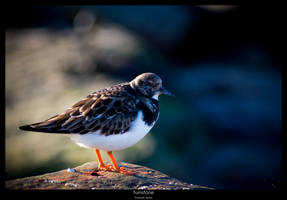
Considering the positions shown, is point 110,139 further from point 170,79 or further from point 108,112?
point 170,79

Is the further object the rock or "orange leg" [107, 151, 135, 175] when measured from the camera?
"orange leg" [107, 151, 135, 175]

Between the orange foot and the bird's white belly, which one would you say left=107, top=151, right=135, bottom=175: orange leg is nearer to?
the orange foot

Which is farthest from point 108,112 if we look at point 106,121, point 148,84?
point 148,84

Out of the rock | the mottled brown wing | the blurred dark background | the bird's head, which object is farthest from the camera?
the blurred dark background

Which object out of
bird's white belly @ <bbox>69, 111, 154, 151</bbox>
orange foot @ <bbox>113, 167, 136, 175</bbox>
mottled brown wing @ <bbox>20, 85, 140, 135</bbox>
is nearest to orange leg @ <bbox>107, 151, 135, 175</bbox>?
orange foot @ <bbox>113, 167, 136, 175</bbox>

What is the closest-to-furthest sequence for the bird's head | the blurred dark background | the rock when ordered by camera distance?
→ the rock, the bird's head, the blurred dark background

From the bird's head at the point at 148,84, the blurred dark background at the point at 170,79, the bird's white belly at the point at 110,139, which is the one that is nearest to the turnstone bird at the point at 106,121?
the bird's white belly at the point at 110,139

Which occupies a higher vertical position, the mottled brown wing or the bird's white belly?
the mottled brown wing

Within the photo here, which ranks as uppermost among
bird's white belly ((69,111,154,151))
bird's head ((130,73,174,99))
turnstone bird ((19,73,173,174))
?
bird's head ((130,73,174,99))
